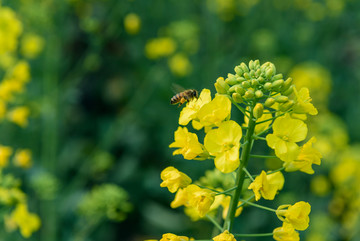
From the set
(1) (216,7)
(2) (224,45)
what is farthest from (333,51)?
(1) (216,7)

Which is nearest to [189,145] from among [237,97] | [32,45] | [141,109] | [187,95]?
[237,97]

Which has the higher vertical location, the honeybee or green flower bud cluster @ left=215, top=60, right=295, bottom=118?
green flower bud cluster @ left=215, top=60, right=295, bottom=118

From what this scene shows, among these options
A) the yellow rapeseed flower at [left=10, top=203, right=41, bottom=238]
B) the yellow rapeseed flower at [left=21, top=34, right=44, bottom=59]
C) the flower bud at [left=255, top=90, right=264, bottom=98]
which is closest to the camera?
the flower bud at [left=255, top=90, right=264, bottom=98]

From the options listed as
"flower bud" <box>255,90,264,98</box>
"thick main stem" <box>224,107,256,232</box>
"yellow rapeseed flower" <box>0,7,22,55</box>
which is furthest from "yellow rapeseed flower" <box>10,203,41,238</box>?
"flower bud" <box>255,90,264,98</box>

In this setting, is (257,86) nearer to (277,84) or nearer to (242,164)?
(277,84)

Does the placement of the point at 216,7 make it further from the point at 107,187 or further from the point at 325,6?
the point at 107,187

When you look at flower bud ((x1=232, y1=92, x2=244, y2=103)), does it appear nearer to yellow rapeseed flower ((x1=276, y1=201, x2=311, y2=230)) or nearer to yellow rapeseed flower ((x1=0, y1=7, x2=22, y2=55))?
yellow rapeseed flower ((x1=276, y1=201, x2=311, y2=230))

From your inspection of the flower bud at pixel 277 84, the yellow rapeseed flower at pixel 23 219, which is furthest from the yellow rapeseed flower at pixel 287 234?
the yellow rapeseed flower at pixel 23 219

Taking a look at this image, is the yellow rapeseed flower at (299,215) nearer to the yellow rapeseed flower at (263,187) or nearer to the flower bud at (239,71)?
the yellow rapeseed flower at (263,187)
